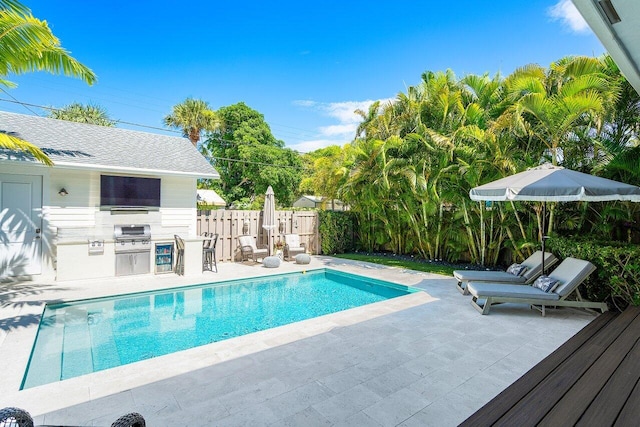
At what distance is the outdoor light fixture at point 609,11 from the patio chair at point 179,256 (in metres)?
9.72

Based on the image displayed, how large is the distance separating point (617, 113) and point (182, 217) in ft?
40.5

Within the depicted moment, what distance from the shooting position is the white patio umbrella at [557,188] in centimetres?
547

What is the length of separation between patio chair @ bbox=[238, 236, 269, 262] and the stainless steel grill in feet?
10.2

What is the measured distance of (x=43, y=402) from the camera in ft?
10.2

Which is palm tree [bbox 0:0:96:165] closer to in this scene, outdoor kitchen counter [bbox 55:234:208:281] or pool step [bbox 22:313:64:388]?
outdoor kitchen counter [bbox 55:234:208:281]

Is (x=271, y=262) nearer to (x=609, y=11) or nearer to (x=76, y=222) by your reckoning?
(x=76, y=222)

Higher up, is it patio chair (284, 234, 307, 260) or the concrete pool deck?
patio chair (284, 234, 307, 260)

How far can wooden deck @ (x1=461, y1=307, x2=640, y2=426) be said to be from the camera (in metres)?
2.56

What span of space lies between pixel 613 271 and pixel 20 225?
44.4 ft

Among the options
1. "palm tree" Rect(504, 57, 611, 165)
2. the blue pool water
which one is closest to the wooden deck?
the blue pool water

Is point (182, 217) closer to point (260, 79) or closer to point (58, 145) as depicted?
point (58, 145)

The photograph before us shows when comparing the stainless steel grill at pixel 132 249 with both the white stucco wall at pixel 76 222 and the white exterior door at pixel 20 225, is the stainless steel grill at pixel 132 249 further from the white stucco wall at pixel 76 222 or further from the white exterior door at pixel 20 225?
the white exterior door at pixel 20 225

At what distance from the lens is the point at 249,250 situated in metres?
11.7

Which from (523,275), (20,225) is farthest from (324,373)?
(20,225)
